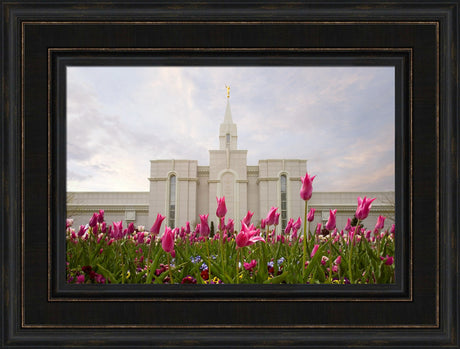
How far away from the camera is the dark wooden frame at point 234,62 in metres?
1.06

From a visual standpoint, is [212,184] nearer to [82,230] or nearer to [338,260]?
[82,230]

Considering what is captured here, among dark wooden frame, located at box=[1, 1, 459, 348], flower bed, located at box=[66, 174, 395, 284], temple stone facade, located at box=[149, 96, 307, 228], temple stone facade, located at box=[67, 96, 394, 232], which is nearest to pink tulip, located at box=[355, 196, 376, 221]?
flower bed, located at box=[66, 174, 395, 284]

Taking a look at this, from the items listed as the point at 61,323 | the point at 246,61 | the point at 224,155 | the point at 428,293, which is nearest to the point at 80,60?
the point at 246,61

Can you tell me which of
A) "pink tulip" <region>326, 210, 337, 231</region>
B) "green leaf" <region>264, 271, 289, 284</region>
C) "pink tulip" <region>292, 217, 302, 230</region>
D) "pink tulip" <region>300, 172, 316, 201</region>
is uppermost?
"pink tulip" <region>300, 172, 316, 201</region>

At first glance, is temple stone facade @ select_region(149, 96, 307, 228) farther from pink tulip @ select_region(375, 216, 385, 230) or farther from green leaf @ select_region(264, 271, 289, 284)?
green leaf @ select_region(264, 271, 289, 284)

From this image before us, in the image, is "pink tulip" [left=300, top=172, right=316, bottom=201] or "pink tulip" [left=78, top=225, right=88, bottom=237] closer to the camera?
"pink tulip" [left=300, top=172, right=316, bottom=201]

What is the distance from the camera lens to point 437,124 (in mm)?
1119

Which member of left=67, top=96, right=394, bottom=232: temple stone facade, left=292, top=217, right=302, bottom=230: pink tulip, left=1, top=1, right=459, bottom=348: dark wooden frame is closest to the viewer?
left=1, top=1, right=459, bottom=348: dark wooden frame

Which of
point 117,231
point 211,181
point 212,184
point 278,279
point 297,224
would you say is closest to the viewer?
point 278,279

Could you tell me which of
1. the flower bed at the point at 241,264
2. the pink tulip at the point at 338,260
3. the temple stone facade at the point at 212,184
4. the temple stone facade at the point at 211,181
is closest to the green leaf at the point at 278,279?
the flower bed at the point at 241,264

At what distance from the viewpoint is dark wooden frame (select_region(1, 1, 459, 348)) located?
106 cm

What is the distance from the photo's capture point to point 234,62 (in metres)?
1.21

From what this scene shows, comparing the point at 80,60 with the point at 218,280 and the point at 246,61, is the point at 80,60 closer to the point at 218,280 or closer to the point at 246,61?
the point at 246,61

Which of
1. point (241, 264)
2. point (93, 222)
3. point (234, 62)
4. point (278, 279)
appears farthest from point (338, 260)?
point (93, 222)
